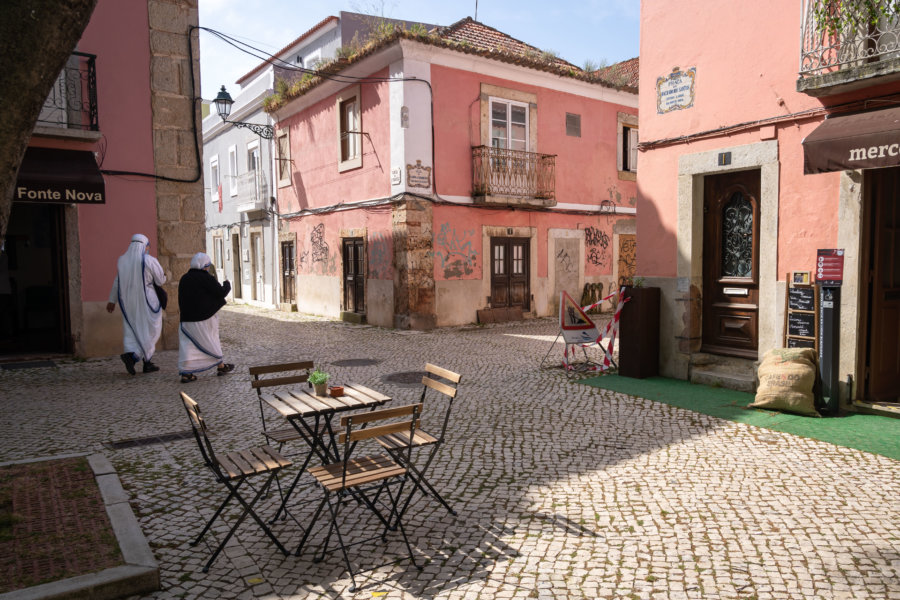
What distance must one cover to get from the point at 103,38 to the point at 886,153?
1078 centimetres

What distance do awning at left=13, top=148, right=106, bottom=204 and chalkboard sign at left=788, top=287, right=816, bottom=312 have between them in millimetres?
9398

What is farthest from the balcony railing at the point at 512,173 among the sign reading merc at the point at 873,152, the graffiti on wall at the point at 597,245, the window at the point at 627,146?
the sign reading merc at the point at 873,152

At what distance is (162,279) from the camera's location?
338 inches

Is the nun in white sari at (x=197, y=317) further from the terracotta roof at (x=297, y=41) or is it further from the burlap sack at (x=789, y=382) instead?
the terracotta roof at (x=297, y=41)

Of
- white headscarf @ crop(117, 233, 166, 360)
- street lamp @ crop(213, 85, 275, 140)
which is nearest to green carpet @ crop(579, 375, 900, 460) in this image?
white headscarf @ crop(117, 233, 166, 360)

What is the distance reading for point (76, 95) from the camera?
9680 mm

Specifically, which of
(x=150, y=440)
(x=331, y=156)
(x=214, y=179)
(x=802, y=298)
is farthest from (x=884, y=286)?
(x=214, y=179)

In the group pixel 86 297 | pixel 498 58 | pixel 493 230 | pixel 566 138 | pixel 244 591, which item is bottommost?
pixel 244 591

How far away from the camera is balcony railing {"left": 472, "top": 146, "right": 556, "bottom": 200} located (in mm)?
13844

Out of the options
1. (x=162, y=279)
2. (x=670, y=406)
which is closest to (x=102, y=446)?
(x=162, y=279)

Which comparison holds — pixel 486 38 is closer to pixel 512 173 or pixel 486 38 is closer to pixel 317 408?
pixel 512 173

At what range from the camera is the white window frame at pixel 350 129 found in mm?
14336

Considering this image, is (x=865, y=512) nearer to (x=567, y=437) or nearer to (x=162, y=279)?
(x=567, y=437)

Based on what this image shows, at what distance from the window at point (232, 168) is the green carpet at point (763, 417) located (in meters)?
17.5
